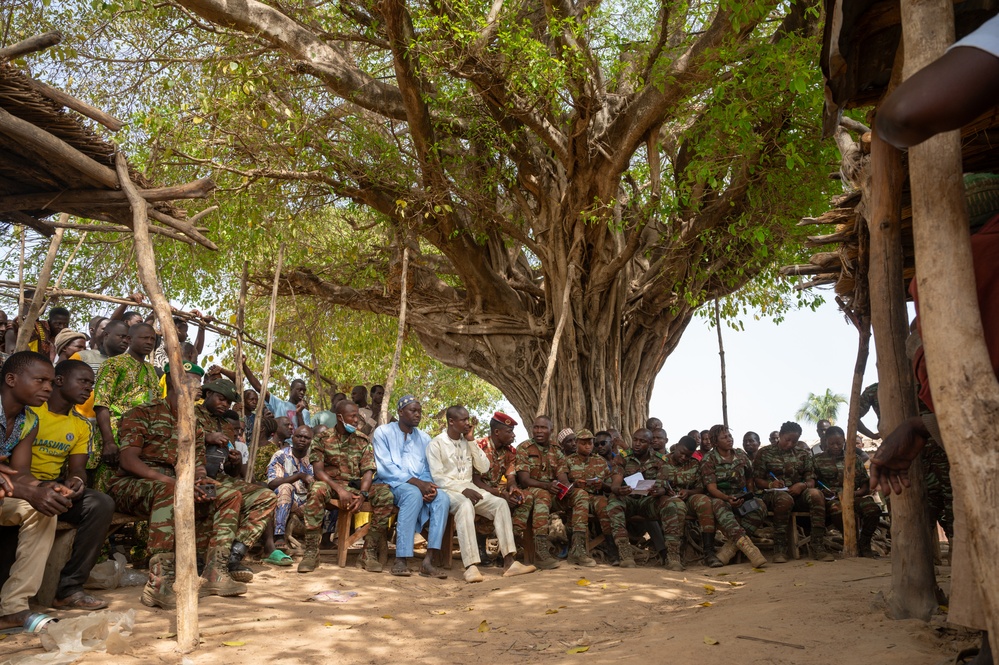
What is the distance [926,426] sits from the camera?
2.87m

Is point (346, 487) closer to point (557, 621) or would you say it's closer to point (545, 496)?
point (545, 496)

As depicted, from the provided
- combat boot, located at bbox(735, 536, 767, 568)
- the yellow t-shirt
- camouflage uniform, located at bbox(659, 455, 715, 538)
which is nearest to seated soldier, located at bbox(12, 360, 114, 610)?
the yellow t-shirt

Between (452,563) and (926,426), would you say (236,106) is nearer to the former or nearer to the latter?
(452,563)

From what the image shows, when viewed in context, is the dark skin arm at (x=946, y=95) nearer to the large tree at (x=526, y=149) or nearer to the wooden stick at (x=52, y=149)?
the wooden stick at (x=52, y=149)

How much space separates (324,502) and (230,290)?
7.17 meters

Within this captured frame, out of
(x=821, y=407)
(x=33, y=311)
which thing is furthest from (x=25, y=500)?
(x=821, y=407)

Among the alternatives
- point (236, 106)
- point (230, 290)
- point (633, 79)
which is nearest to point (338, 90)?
point (236, 106)

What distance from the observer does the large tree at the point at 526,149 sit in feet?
28.3

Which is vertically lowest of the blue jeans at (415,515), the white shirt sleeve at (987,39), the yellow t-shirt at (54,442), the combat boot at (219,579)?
the combat boot at (219,579)

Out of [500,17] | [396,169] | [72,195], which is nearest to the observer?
[72,195]

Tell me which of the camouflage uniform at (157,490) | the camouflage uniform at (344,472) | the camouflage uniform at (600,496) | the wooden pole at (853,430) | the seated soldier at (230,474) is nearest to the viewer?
the camouflage uniform at (157,490)

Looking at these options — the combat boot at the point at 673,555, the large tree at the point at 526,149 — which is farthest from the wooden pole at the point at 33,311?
the combat boot at the point at 673,555

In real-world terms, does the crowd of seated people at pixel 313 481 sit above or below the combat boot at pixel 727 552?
above

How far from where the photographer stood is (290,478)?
741cm
